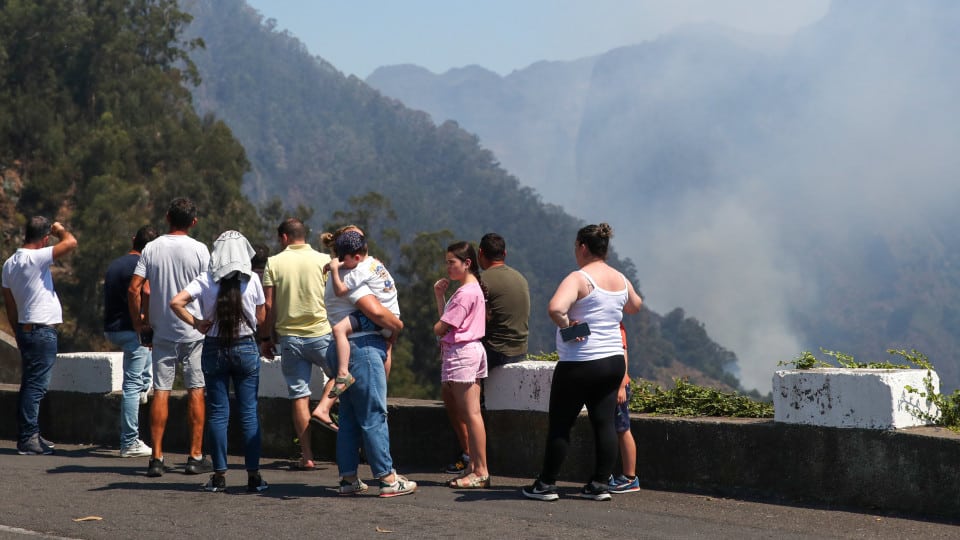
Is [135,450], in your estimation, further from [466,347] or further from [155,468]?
[466,347]

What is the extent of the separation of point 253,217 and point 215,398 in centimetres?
5868

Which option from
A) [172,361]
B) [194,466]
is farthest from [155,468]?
[172,361]

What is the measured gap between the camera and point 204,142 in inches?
2741

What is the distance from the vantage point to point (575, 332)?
705 cm

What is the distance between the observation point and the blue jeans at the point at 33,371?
9656mm

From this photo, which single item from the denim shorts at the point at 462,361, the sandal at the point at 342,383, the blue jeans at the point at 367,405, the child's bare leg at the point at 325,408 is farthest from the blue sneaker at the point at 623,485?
the child's bare leg at the point at 325,408

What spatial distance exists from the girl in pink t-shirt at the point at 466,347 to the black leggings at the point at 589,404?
618mm

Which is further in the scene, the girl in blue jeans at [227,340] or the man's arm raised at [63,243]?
the man's arm raised at [63,243]

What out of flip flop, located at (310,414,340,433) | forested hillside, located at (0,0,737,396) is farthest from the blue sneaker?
forested hillside, located at (0,0,737,396)

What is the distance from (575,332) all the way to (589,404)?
1.55 ft

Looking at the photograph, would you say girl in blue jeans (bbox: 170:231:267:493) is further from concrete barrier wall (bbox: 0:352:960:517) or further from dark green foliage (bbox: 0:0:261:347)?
dark green foliage (bbox: 0:0:261:347)

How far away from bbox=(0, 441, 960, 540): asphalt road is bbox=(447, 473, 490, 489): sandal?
0.07 m

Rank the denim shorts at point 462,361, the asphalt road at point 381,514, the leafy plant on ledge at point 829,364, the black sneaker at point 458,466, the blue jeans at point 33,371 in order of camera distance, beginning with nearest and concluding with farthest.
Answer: the asphalt road at point 381,514
the leafy plant on ledge at point 829,364
the denim shorts at point 462,361
the black sneaker at point 458,466
the blue jeans at point 33,371

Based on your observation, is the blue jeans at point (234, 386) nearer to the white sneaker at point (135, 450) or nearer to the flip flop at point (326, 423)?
the flip flop at point (326, 423)
